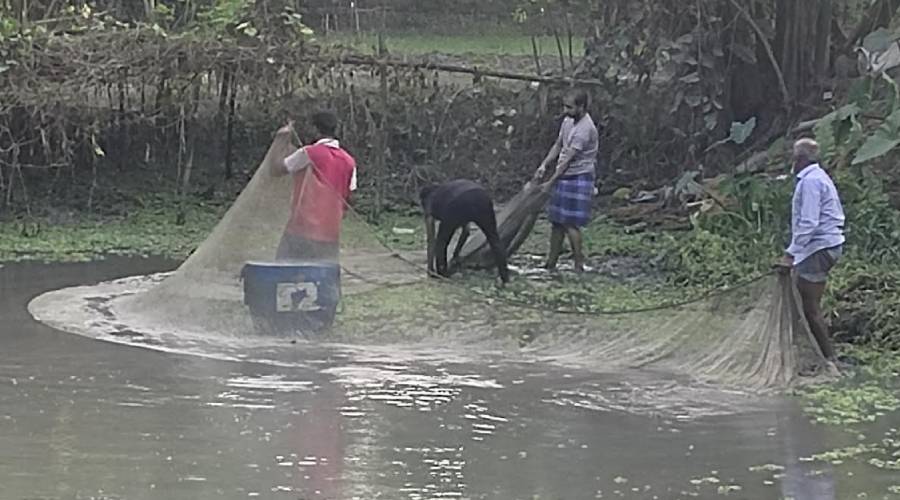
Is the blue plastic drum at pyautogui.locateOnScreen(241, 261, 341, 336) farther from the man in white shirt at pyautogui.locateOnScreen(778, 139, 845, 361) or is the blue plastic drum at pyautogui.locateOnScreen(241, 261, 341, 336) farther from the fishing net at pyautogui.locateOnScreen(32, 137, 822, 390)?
the man in white shirt at pyautogui.locateOnScreen(778, 139, 845, 361)

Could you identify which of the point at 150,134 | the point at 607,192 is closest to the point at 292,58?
the point at 150,134

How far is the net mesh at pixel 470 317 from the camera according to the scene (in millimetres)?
9516

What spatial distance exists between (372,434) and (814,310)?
10.2 ft

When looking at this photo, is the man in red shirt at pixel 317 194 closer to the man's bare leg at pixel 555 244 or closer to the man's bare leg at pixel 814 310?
the man's bare leg at pixel 814 310

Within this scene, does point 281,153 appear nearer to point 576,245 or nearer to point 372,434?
point 372,434

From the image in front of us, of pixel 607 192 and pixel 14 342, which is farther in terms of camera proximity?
pixel 607 192

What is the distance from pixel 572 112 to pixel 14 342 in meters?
5.48

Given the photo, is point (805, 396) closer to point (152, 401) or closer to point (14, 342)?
point (152, 401)

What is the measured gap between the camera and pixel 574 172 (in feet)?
46.3

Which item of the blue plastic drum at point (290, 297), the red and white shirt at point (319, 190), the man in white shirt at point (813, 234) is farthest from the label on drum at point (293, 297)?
the man in white shirt at point (813, 234)

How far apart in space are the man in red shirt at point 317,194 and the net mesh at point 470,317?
0.05 metres

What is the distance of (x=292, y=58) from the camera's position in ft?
58.4

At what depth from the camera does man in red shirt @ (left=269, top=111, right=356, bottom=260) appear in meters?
10.9

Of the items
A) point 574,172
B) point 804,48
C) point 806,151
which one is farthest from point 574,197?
point 804,48
